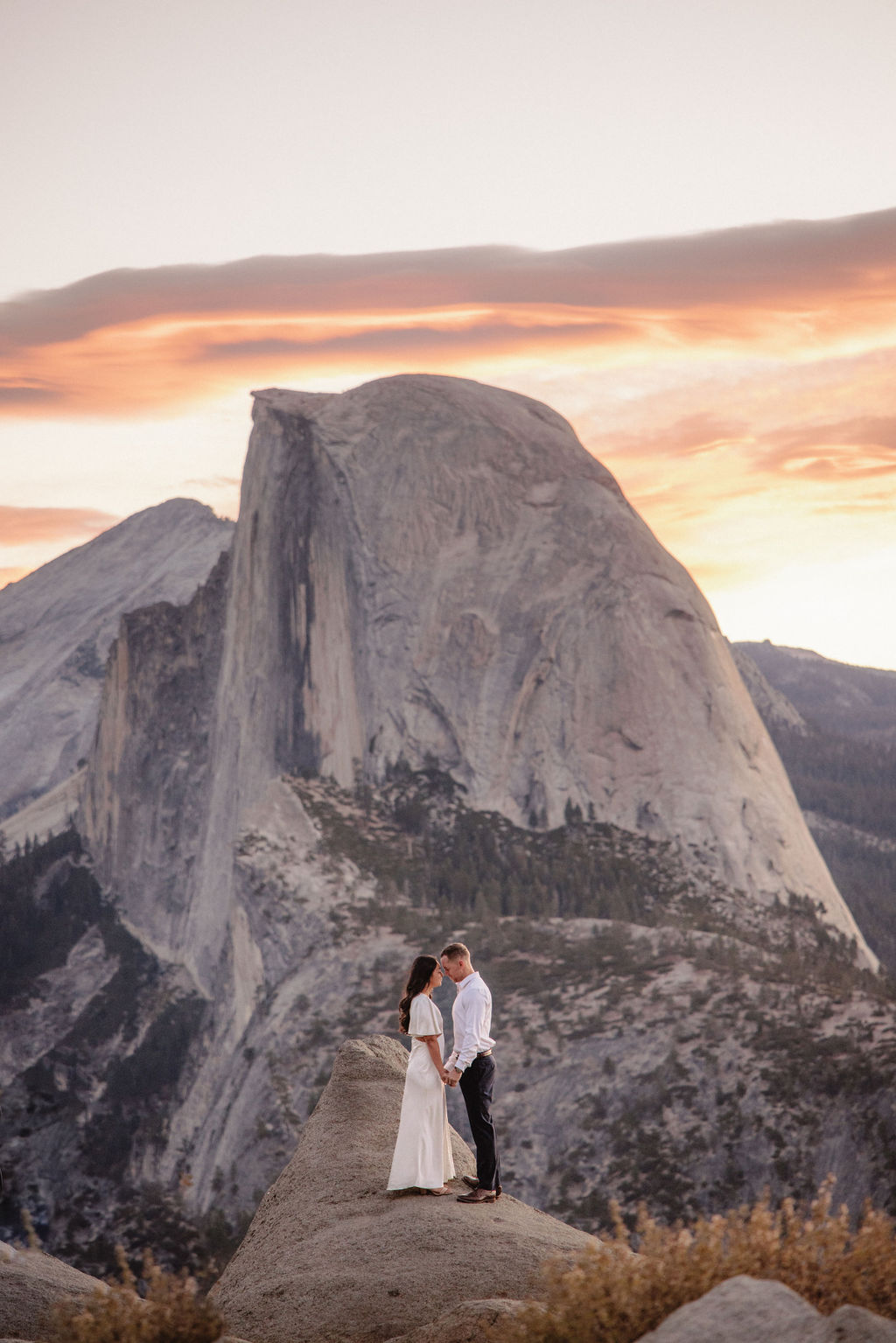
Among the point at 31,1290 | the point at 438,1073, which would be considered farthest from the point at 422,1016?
the point at 31,1290

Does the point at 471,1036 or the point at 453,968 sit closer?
the point at 453,968

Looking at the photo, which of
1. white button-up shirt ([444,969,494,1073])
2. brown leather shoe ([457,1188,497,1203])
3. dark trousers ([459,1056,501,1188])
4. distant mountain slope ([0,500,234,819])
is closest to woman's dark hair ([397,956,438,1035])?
white button-up shirt ([444,969,494,1073])

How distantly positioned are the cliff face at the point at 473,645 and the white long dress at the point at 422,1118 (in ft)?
136

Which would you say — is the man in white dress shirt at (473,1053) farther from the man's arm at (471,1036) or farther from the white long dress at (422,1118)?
the white long dress at (422,1118)

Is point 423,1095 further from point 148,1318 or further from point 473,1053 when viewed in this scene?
point 148,1318

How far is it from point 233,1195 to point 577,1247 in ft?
99.7

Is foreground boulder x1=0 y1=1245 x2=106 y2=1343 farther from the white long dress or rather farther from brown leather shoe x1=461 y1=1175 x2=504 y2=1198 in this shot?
brown leather shoe x1=461 y1=1175 x2=504 y2=1198

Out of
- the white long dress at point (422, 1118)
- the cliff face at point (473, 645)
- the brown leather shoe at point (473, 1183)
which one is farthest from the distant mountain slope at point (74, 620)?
the white long dress at point (422, 1118)

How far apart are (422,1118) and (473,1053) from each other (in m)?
0.76

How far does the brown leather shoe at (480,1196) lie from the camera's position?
12.1 metres

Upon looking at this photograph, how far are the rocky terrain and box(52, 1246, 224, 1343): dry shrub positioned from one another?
20489 millimetres

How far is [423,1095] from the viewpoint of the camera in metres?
11.9

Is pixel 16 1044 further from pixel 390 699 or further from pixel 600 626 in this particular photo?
pixel 600 626

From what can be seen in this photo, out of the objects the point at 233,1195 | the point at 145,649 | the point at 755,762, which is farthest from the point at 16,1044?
the point at 755,762
